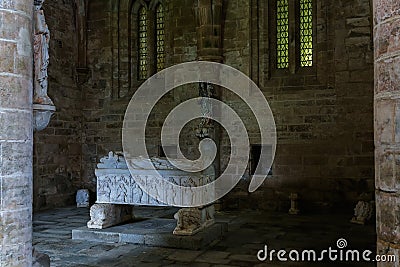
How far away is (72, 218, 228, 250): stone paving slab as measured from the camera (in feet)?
20.5

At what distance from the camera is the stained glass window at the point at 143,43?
38.0 feet

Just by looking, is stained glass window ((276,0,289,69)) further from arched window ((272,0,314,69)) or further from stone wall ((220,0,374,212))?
stone wall ((220,0,374,212))

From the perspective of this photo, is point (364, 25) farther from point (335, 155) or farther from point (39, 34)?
point (39, 34)

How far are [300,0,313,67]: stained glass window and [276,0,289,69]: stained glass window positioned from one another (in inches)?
12.6

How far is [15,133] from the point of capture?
11.4 ft

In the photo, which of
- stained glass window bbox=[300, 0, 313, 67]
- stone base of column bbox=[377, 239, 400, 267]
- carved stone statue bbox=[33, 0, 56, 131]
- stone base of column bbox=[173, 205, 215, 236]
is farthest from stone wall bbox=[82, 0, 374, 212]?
stone base of column bbox=[377, 239, 400, 267]

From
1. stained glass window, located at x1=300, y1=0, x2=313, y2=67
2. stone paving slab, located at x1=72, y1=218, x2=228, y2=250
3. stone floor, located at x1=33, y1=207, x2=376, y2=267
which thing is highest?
stained glass window, located at x1=300, y1=0, x2=313, y2=67

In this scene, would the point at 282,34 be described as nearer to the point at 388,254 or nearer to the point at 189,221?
the point at 189,221

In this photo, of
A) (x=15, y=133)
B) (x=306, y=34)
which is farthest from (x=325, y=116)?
(x=15, y=133)

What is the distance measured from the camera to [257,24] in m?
10.1

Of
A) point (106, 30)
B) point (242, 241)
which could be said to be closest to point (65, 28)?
point (106, 30)

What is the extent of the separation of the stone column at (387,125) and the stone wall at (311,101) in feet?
23.0

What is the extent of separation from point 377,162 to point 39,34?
3.17 m

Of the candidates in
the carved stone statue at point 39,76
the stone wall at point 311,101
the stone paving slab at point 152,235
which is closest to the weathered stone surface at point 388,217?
the carved stone statue at point 39,76
